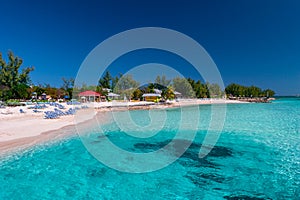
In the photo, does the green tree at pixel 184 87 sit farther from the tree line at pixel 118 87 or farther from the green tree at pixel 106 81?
the green tree at pixel 106 81

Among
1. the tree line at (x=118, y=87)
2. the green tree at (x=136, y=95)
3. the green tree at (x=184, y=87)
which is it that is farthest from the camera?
the green tree at (x=184, y=87)

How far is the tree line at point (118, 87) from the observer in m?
33.4

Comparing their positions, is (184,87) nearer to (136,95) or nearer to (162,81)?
(162,81)

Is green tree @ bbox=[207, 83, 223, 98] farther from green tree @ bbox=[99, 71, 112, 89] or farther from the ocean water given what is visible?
Result: the ocean water

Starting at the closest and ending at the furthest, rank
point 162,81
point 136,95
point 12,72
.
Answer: point 12,72
point 136,95
point 162,81

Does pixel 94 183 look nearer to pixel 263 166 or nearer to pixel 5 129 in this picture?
pixel 263 166

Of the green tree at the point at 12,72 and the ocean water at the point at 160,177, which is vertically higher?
the green tree at the point at 12,72

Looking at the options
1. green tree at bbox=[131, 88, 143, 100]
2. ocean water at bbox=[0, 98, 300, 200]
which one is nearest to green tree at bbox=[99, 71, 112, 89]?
green tree at bbox=[131, 88, 143, 100]

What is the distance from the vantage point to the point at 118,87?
5828 cm

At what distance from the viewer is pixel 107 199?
148 inches

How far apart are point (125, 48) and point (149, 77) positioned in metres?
48.0

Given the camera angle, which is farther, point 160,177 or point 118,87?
point 118,87

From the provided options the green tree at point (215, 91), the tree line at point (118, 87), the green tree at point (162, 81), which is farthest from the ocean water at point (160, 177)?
the green tree at point (215, 91)

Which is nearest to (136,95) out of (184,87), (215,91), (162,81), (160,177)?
(184,87)
